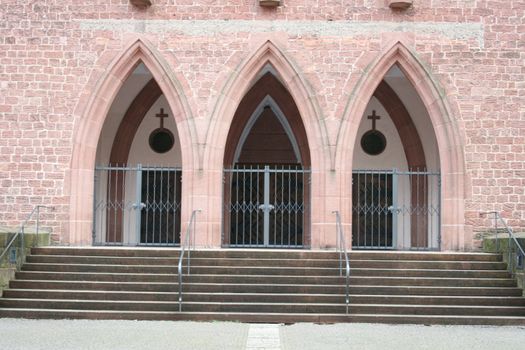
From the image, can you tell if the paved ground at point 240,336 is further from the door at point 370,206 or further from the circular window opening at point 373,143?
the circular window opening at point 373,143

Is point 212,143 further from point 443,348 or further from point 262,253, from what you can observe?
point 443,348

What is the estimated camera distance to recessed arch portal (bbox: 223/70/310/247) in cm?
1659

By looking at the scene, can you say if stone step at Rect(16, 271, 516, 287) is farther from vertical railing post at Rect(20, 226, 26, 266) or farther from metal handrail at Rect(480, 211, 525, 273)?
vertical railing post at Rect(20, 226, 26, 266)

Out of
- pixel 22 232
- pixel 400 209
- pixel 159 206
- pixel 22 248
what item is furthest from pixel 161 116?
pixel 22 248

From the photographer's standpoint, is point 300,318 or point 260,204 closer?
point 300,318

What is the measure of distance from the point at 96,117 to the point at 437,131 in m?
6.43

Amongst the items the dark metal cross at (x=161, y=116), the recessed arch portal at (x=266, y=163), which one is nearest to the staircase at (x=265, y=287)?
the recessed arch portal at (x=266, y=163)

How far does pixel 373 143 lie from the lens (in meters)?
17.5

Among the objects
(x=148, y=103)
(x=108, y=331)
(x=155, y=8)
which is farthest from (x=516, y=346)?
(x=148, y=103)

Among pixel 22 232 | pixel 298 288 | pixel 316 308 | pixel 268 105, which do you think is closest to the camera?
pixel 316 308

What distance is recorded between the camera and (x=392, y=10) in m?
14.0

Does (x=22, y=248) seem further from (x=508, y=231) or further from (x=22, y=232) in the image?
(x=508, y=231)

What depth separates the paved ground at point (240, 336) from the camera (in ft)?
28.2

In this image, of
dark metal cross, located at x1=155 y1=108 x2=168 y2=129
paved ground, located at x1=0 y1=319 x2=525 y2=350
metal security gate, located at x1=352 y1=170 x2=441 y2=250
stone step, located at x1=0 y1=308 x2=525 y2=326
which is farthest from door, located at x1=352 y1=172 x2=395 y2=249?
paved ground, located at x1=0 y1=319 x2=525 y2=350
